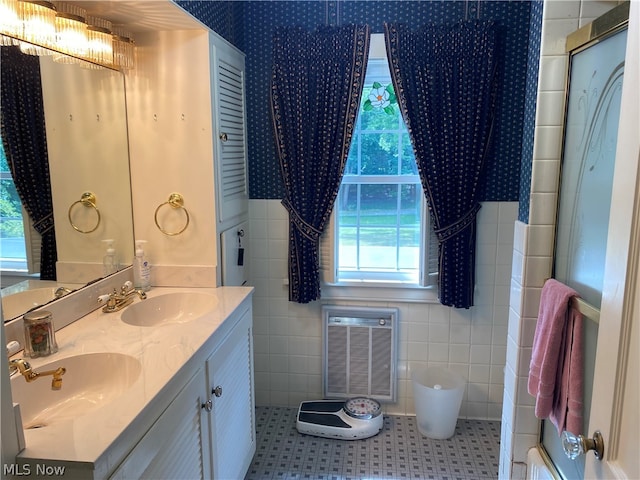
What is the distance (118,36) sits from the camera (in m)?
1.98

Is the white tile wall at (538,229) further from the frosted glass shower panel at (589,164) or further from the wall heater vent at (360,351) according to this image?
the wall heater vent at (360,351)

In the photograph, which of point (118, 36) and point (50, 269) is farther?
point (118, 36)

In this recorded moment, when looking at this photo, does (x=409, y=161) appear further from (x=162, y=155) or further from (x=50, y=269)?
(x=50, y=269)

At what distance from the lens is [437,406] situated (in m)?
2.63

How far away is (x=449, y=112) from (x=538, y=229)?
3.43 feet

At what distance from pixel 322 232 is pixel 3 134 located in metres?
1.61

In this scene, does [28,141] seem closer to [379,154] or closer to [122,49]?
[122,49]

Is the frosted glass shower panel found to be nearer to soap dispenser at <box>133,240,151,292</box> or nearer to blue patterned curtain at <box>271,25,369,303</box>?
blue patterned curtain at <box>271,25,369,303</box>

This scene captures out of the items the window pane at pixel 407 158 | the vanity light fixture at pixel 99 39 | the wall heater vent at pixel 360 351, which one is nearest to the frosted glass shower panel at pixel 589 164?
the window pane at pixel 407 158

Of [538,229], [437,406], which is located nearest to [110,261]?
[538,229]

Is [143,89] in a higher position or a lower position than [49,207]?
higher

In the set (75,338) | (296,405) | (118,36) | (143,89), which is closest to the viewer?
(75,338)

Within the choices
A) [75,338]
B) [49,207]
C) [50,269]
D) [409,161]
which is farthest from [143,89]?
[409,161]

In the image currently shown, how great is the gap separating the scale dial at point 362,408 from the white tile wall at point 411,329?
0.19m
